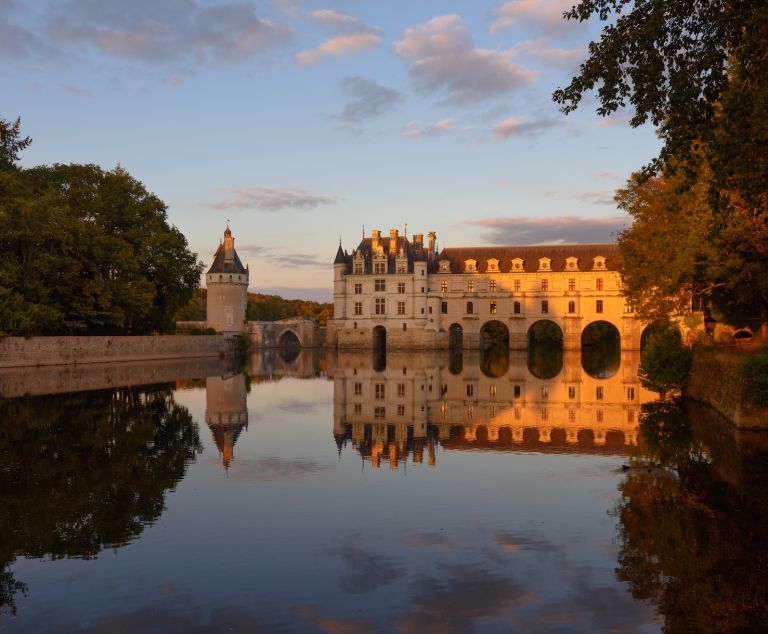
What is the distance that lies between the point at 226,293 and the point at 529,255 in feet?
92.0

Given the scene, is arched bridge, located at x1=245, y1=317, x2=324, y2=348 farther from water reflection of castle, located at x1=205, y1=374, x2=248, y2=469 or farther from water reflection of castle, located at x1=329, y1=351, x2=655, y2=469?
water reflection of castle, located at x1=205, y1=374, x2=248, y2=469

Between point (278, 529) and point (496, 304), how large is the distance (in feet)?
197

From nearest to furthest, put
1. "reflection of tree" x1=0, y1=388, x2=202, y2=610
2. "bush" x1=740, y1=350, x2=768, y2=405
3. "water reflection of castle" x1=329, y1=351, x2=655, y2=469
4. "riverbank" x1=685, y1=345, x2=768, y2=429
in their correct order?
"reflection of tree" x1=0, y1=388, x2=202, y2=610, "bush" x1=740, y1=350, x2=768, y2=405, "water reflection of castle" x1=329, y1=351, x2=655, y2=469, "riverbank" x1=685, y1=345, x2=768, y2=429

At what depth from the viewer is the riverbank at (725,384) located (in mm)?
15336

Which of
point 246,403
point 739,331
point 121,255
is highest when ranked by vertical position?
point 121,255

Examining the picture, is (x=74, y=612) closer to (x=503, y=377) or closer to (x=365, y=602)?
(x=365, y=602)

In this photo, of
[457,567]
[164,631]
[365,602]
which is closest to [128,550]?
[164,631]

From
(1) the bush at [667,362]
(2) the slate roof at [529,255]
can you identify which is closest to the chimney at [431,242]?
(2) the slate roof at [529,255]

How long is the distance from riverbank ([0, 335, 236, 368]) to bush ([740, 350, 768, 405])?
31635 millimetres

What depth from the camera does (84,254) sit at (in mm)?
40469

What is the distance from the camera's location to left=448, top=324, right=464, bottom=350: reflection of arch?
229 feet

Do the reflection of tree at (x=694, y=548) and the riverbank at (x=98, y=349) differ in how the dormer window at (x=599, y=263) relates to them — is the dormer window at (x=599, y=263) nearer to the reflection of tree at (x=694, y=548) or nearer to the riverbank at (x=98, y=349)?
the riverbank at (x=98, y=349)

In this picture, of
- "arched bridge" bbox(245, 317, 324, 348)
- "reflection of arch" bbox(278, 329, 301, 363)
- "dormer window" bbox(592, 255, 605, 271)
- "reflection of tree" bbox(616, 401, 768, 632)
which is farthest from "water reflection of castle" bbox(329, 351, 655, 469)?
"reflection of arch" bbox(278, 329, 301, 363)

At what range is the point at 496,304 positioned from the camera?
67.6 metres
